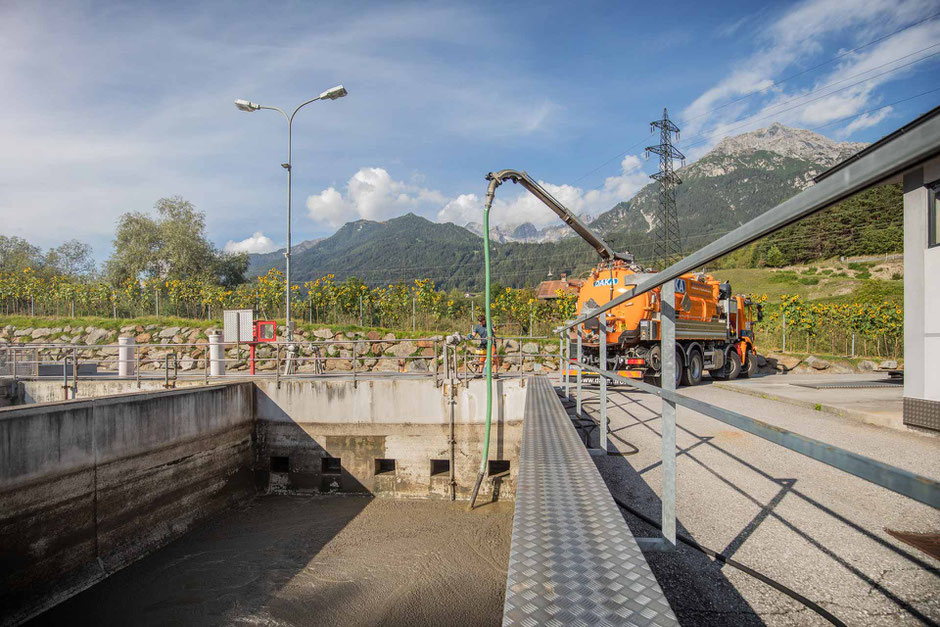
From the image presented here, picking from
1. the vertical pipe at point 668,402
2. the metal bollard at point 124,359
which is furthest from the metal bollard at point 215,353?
the vertical pipe at point 668,402

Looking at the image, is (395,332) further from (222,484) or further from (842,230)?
(842,230)

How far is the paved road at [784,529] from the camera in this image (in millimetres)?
2020

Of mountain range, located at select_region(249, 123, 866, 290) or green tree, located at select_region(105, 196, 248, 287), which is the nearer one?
green tree, located at select_region(105, 196, 248, 287)

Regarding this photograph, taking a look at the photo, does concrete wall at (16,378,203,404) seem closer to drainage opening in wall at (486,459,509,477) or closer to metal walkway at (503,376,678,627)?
drainage opening in wall at (486,459,509,477)

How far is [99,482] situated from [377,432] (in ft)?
15.4

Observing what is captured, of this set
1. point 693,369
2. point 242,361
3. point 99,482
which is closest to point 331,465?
point 99,482

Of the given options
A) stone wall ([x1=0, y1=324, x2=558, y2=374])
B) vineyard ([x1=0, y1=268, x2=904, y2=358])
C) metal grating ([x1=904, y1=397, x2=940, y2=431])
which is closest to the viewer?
metal grating ([x1=904, y1=397, x2=940, y2=431])

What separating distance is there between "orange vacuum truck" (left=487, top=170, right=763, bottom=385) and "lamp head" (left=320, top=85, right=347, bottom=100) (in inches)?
245

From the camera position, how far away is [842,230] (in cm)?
4344

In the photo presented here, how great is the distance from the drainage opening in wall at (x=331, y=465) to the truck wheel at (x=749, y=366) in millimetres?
12980

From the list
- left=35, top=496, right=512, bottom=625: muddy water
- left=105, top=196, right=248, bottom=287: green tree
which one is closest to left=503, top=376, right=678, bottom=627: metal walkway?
left=35, top=496, right=512, bottom=625: muddy water

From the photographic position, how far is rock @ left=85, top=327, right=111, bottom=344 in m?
25.4

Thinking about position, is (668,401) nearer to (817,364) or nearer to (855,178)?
(855,178)

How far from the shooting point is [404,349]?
21.3 metres
